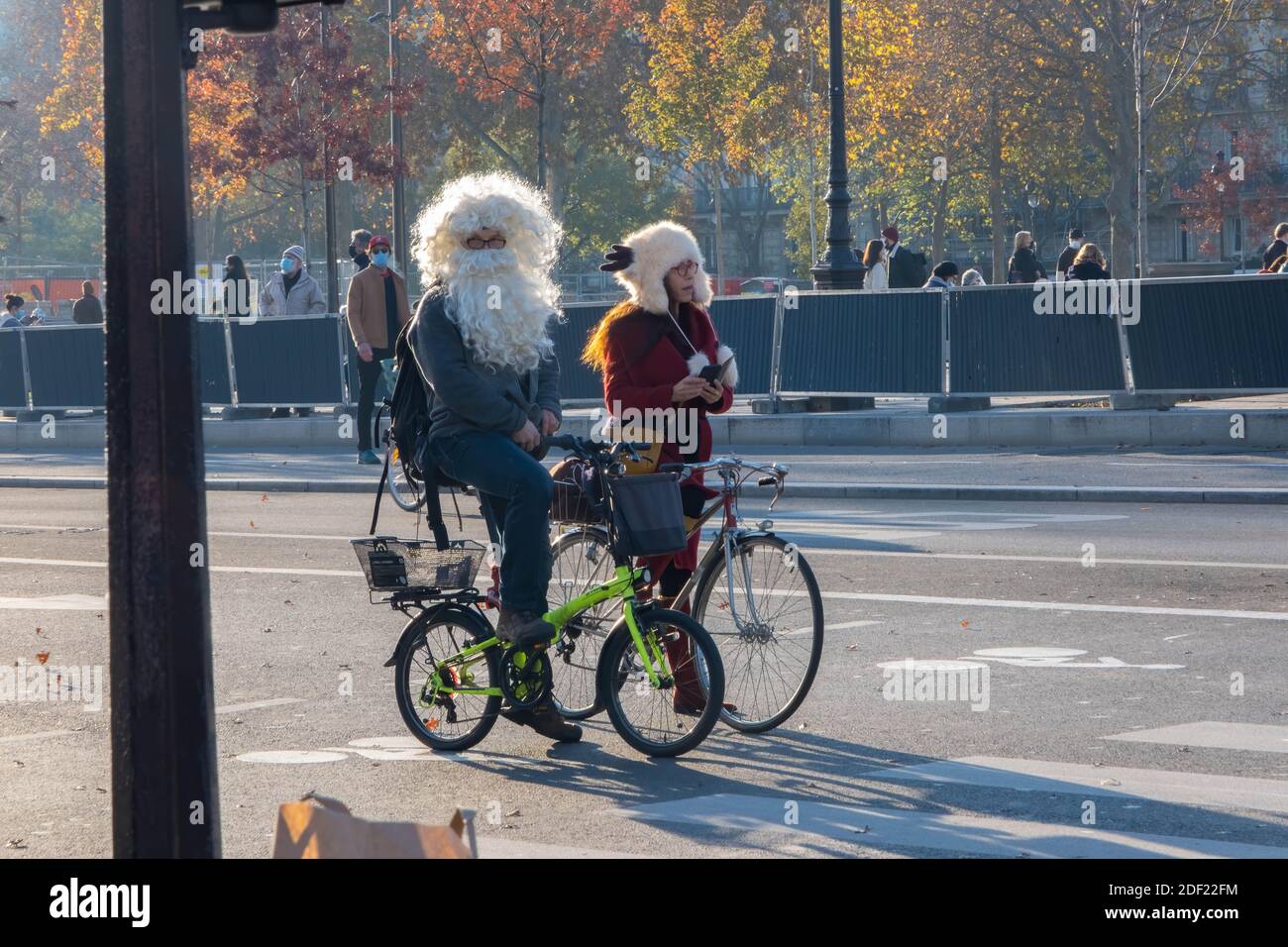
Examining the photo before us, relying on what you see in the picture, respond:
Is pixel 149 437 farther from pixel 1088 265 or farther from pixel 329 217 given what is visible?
pixel 329 217

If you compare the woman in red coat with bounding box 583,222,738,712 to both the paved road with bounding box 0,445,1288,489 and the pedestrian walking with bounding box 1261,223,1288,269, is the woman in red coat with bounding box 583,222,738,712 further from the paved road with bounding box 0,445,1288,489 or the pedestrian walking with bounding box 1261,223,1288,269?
the pedestrian walking with bounding box 1261,223,1288,269

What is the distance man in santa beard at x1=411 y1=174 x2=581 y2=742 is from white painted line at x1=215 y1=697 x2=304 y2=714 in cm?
144

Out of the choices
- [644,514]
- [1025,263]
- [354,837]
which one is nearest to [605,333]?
[644,514]

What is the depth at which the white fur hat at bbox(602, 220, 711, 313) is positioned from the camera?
756 centimetres

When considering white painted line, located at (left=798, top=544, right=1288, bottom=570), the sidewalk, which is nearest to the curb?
the sidewalk

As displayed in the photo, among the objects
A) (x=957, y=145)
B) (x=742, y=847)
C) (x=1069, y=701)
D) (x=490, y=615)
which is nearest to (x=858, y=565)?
(x=490, y=615)

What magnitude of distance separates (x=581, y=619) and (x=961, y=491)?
875 cm

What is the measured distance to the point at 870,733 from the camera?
713cm

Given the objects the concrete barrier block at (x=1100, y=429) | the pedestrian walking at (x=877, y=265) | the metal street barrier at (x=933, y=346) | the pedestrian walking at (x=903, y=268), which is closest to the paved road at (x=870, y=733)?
the concrete barrier block at (x=1100, y=429)

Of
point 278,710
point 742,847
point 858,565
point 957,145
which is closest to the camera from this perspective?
point 742,847

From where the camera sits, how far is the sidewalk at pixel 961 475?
15.0 meters
